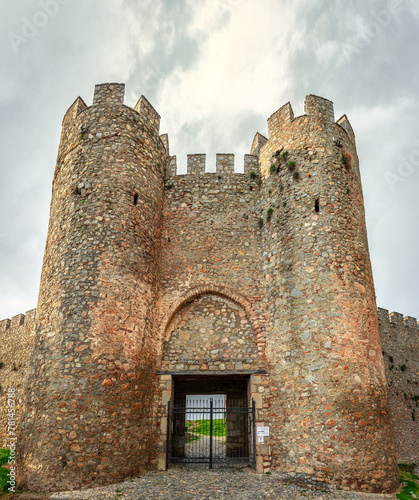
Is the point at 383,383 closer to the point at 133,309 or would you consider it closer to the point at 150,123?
the point at 133,309

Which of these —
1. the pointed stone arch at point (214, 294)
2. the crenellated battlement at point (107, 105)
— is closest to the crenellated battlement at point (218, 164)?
the crenellated battlement at point (107, 105)

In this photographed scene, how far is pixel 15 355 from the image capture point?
17.9 meters

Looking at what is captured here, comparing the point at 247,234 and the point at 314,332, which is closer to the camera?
the point at 314,332

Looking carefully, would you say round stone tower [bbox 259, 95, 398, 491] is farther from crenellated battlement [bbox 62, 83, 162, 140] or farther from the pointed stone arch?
crenellated battlement [bbox 62, 83, 162, 140]

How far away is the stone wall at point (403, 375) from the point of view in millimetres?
16328

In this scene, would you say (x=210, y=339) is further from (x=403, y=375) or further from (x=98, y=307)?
(x=403, y=375)

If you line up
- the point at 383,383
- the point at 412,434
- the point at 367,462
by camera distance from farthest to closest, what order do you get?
the point at 412,434 < the point at 383,383 < the point at 367,462

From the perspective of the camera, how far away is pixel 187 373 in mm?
10625

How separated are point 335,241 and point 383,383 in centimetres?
375

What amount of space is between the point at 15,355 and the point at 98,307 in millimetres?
11230

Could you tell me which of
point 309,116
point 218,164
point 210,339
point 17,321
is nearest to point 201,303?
point 210,339

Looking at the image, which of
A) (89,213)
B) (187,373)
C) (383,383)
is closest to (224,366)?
(187,373)

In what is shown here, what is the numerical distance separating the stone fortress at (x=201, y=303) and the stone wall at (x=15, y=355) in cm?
822

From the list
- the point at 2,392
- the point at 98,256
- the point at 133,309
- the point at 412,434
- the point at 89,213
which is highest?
the point at 89,213
